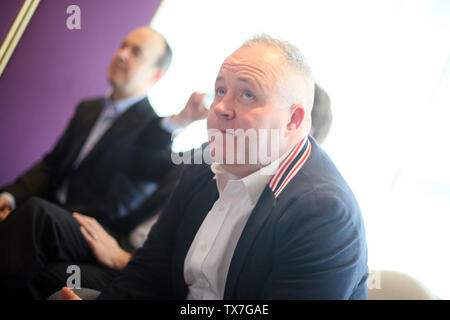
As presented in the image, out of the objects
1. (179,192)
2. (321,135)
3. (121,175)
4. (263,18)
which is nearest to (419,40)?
(321,135)

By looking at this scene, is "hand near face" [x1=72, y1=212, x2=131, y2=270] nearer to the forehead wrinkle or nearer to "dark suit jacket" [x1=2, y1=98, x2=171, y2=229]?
"dark suit jacket" [x1=2, y1=98, x2=171, y2=229]

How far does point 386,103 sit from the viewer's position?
1.32 meters

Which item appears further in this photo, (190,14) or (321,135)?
(190,14)

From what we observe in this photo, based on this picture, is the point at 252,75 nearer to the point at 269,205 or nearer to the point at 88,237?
the point at 269,205

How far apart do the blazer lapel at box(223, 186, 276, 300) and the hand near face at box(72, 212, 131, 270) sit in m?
0.64

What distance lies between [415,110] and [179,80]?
104 centimetres

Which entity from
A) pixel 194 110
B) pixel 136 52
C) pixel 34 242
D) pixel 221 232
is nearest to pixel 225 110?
pixel 221 232

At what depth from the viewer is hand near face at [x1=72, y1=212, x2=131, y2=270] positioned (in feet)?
4.25

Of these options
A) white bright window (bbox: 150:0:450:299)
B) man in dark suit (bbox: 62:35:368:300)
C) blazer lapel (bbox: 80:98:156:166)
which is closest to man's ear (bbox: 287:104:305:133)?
man in dark suit (bbox: 62:35:368:300)

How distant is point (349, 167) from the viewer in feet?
4.52

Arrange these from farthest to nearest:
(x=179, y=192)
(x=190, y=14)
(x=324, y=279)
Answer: (x=190, y=14), (x=179, y=192), (x=324, y=279)

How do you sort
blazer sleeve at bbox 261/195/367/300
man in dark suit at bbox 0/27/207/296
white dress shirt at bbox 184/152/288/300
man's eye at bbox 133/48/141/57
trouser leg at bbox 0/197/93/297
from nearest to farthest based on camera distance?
1. blazer sleeve at bbox 261/195/367/300
2. white dress shirt at bbox 184/152/288/300
3. trouser leg at bbox 0/197/93/297
4. man in dark suit at bbox 0/27/207/296
5. man's eye at bbox 133/48/141/57

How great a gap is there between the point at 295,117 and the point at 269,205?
0.64 feet
